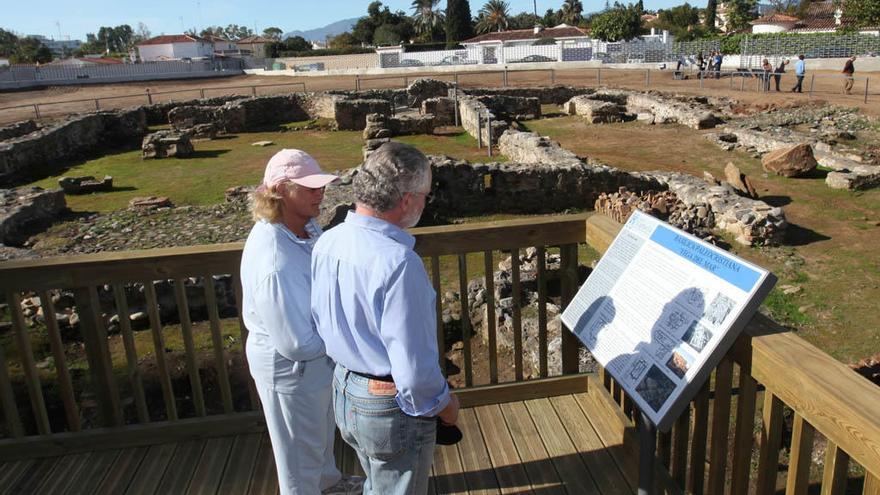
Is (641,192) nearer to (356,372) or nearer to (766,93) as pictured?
(356,372)

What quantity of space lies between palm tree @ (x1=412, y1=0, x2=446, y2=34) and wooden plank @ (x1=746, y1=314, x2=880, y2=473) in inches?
3513

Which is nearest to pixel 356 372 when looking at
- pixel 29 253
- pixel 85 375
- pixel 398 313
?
pixel 398 313

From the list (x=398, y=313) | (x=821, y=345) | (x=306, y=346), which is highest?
(x=398, y=313)

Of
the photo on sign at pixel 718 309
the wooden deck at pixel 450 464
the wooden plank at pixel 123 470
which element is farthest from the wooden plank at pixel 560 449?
the wooden plank at pixel 123 470

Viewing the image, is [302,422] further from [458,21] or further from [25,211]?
[458,21]

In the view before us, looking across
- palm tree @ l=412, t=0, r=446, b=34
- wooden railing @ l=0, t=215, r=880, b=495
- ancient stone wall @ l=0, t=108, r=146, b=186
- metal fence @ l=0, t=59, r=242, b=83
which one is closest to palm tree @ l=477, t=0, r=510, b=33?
palm tree @ l=412, t=0, r=446, b=34

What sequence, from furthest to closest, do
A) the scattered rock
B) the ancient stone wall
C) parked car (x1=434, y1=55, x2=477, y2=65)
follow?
parked car (x1=434, y1=55, x2=477, y2=65)
the ancient stone wall
the scattered rock

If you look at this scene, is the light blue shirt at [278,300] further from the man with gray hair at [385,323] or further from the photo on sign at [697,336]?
the photo on sign at [697,336]

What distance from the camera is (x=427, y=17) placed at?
97.1 meters

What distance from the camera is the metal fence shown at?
154 ft

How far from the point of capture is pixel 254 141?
24234mm

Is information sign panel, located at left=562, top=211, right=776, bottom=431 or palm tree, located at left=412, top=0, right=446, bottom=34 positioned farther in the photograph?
palm tree, located at left=412, top=0, right=446, bottom=34

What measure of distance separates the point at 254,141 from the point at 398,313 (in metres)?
23.5

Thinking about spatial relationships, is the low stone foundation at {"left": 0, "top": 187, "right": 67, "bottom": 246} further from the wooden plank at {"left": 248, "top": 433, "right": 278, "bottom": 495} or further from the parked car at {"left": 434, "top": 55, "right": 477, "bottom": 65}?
the parked car at {"left": 434, "top": 55, "right": 477, "bottom": 65}
